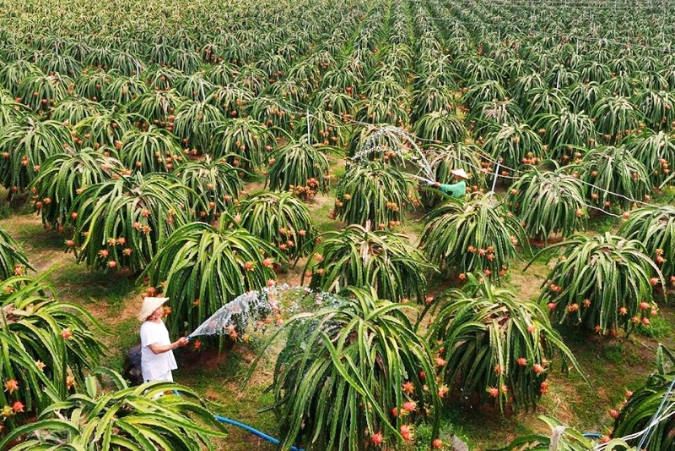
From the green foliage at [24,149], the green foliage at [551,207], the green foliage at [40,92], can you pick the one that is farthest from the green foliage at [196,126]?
the green foliage at [551,207]

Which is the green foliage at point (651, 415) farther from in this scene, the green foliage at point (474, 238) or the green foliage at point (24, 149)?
the green foliage at point (24, 149)

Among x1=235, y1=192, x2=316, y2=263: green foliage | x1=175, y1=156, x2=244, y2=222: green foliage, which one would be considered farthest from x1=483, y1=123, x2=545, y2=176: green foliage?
x1=175, y1=156, x2=244, y2=222: green foliage

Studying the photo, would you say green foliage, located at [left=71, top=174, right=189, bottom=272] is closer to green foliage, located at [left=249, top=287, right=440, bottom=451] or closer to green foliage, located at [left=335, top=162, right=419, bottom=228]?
green foliage, located at [left=335, top=162, right=419, bottom=228]

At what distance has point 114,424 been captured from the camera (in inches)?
111

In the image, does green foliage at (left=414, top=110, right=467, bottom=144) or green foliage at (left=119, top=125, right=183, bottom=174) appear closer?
green foliage at (left=119, top=125, right=183, bottom=174)

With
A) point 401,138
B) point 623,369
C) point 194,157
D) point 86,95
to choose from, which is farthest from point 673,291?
point 86,95

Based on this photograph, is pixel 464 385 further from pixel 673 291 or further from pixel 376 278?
pixel 673 291

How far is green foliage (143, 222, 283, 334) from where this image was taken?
445 centimetres

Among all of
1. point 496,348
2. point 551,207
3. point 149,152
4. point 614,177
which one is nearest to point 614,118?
point 614,177

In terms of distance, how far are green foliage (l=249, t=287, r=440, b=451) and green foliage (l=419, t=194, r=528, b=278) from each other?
193 cm

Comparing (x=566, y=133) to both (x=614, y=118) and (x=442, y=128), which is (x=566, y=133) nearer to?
(x=614, y=118)

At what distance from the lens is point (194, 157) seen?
9.30 m

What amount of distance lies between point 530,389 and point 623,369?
1321 mm

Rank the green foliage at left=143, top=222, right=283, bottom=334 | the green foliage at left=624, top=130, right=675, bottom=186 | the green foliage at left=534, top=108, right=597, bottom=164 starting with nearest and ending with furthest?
the green foliage at left=143, top=222, right=283, bottom=334 < the green foliage at left=624, top=130, right=675, bottom=186 < the green foliage at left=534, top=108, right=597, bottom=164
